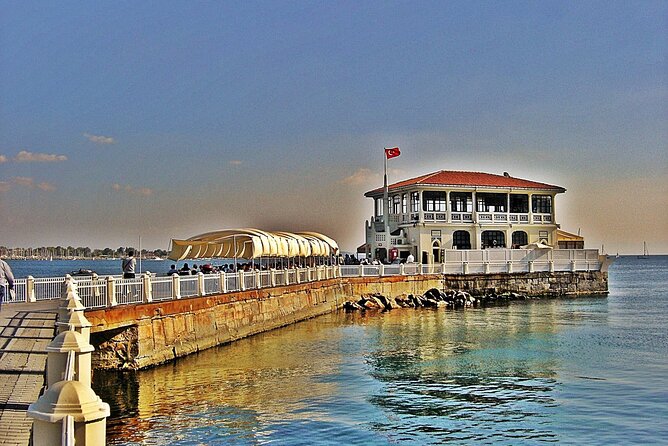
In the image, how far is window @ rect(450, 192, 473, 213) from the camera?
54.2m

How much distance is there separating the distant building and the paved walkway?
36331 mm

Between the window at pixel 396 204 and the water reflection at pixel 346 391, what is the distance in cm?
2757

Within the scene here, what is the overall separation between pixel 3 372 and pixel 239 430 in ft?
15.4

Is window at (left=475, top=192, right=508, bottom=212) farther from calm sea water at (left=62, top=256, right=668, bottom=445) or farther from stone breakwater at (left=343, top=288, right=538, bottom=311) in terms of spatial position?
calm sea water at (left=62, top=256, right=668, bottom=445)

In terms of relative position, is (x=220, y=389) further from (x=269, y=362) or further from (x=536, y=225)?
(x=536, y=225)

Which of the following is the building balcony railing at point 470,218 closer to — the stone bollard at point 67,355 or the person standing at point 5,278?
the person standing at point 5,278

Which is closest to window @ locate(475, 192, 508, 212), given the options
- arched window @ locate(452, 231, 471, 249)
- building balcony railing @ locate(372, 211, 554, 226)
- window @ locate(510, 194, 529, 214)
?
window @ locate(510, 194, 529, 214)

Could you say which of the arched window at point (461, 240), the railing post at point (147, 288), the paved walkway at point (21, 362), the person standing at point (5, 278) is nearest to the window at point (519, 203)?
the arched window at point (461, 240)

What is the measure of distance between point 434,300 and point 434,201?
12.2 m

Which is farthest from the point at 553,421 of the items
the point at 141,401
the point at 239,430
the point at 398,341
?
the point at 398,341

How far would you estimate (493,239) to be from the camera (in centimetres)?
5428

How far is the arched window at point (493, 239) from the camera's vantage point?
5388 centimetres

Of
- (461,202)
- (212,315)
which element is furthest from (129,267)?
(461,202)

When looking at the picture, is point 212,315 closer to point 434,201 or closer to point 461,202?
point 434,201
